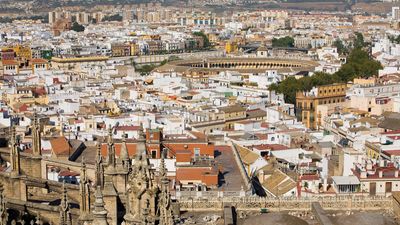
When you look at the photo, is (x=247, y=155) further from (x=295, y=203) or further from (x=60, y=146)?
(x=295, y=203)

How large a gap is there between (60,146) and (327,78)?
97.3 feet

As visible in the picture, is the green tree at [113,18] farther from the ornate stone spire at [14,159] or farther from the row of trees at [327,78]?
the ornate stone spire at [14,159]

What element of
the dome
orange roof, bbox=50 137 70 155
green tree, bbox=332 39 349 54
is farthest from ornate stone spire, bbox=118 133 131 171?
green tree, bbox=332 39 349 54

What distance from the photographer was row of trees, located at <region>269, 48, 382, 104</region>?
48.1 meters

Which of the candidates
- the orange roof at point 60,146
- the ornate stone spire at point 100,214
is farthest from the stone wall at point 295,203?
the ornate stone spire at point 100,214

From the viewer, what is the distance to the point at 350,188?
21859mm

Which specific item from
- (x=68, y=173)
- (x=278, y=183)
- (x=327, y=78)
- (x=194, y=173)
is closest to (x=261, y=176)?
(x=278, y=183)

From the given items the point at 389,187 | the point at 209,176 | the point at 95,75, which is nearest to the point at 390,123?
the point at 389,187

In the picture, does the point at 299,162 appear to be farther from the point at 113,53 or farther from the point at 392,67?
the point at 113,53

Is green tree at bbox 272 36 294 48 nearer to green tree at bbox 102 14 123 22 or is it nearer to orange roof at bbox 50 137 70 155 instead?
green tree at bbox 102 14 123 22

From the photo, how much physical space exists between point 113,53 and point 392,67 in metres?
40.8

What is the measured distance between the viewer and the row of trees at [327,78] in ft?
158

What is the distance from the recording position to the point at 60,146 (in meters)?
24.6

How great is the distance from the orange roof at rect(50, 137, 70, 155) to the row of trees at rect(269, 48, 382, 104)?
23975mm
